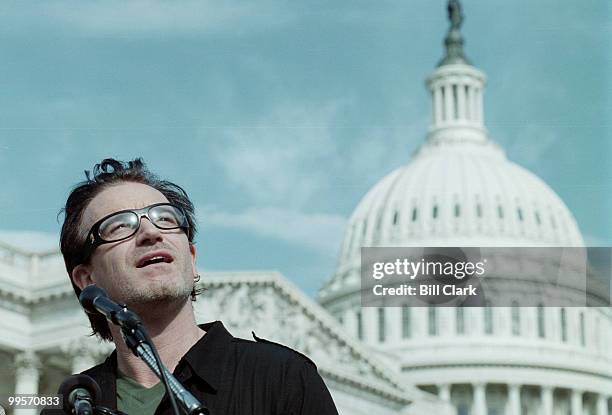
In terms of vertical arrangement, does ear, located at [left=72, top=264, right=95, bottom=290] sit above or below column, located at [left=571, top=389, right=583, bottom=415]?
below

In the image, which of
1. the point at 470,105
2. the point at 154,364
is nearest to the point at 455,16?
the point at 470,105

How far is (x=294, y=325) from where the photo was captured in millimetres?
44844

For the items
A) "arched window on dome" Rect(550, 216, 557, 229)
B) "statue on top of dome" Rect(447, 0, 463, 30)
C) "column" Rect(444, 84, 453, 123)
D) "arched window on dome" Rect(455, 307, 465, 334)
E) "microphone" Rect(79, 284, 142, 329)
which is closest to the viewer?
"microphone" Rect(79, 284, 142, 329)

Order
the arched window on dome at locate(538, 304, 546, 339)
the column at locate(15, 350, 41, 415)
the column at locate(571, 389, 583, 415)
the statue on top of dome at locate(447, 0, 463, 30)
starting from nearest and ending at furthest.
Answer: the column at locate(15, 350, 41, 415), the statue on top of dome at locate(447, 0, 463, 30), the column at locate(571, 389, 583, 415), the arched window on dome at locate(538, 304, 546, 339)

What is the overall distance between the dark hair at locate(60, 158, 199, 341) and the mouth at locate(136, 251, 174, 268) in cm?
22

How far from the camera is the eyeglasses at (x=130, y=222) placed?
3.38 meters

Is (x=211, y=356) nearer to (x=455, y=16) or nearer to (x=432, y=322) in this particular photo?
(x=455, y=16)

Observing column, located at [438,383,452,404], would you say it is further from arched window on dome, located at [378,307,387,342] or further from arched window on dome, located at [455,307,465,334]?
arched window on dome, located at [378,307,387,342]

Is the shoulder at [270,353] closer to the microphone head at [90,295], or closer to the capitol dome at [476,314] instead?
the microphone head at [90,295]

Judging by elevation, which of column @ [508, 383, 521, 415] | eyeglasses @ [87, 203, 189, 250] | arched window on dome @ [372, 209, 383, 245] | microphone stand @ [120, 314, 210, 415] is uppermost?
arched window on dome @ [372, 209, 383, 245]

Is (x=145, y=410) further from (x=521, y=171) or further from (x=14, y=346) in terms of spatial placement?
(x=521, y=171)

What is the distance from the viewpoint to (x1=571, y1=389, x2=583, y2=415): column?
78438 mm

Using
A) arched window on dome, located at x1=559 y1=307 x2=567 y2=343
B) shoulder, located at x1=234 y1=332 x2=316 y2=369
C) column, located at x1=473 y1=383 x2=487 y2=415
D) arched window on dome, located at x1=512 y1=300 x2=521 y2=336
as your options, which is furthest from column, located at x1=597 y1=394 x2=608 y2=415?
shoulder, located at x1=234 y1=332 x2=316 y2=369

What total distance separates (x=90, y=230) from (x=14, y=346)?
33.9 metres
